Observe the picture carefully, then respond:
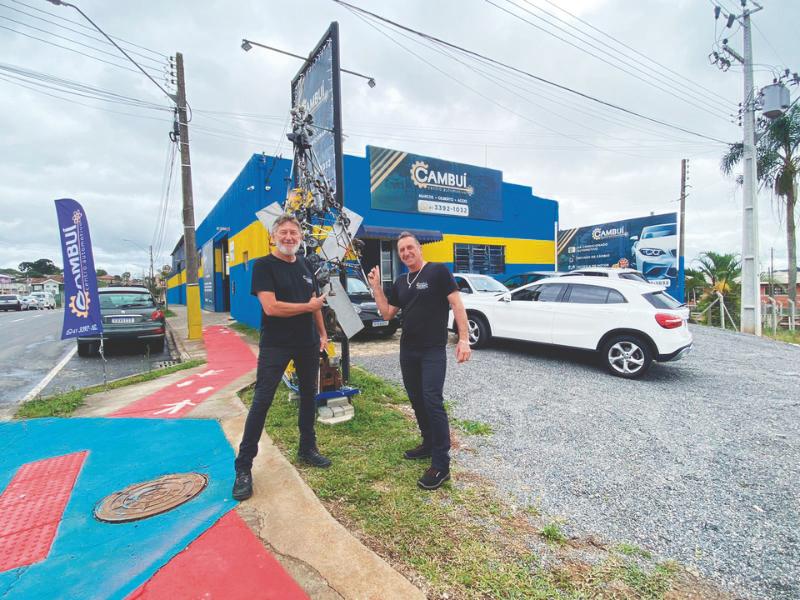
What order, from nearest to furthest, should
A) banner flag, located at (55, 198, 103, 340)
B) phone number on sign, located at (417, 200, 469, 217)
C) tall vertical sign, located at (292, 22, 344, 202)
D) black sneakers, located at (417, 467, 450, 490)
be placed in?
black sneakers, located at (417, 467, 450, 490), tall vertical sign, located at (292, 22, 344, 202), banner flag, located at (55, 198, 103, 340), phone number on sign, located at (417, 200, 469, 217)

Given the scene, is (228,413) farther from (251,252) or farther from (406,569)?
(251,252)

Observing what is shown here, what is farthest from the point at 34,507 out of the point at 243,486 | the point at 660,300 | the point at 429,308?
the point at 660,300

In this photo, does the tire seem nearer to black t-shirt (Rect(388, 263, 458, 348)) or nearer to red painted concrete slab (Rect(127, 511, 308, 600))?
red painted concrete slab (Rect(127, 511, 308, 600))

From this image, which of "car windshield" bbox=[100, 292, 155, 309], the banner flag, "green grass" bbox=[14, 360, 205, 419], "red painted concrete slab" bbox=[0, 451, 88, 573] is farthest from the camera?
"car windshield" bbox=[100, 292, 155, 309]

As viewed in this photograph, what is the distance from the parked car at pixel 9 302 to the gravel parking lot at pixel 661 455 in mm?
41369

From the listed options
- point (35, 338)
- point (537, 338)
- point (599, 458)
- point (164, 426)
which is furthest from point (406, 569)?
point (35, 338)

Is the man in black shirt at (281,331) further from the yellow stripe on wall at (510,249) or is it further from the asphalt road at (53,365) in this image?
the yellow stripe on wall at (510,249)

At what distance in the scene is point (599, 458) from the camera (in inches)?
132

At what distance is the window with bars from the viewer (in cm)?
1577

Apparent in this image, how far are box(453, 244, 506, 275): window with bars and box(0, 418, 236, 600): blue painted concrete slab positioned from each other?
1266cm

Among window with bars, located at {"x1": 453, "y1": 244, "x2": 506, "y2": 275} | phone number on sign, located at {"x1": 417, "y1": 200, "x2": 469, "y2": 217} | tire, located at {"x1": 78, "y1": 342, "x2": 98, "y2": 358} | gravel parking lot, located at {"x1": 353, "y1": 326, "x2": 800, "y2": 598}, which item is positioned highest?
phone number on sign, located at {"x1": 417, "y1": 200, "x2": 469, "y2": 217}

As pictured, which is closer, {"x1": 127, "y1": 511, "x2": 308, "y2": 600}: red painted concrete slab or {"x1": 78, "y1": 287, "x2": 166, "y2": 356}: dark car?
{"x1": 127, "y1": 511, "x2": 308, "y2": 600}: red painted concrete slab

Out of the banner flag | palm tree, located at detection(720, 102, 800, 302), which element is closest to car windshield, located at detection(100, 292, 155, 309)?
the banner flag

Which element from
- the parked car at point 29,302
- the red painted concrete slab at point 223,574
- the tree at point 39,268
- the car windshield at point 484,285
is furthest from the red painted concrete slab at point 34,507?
the tree at point 39,268
